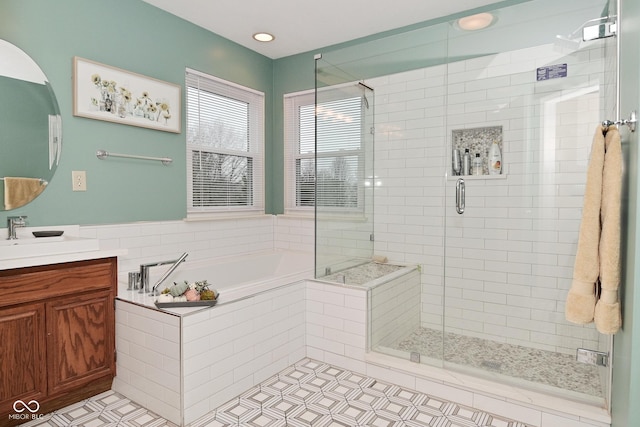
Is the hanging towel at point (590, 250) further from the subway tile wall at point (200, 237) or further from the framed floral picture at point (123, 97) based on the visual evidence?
the framed floral picture at point (123, 97)

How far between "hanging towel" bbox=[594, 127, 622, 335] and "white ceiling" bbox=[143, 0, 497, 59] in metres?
1.87

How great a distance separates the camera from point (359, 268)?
9.83 feet

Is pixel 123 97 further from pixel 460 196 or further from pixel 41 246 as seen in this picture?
pixel 460 196

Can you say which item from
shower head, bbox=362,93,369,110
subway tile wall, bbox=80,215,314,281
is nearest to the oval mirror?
subway tile wall, bbox=80,215,314,281

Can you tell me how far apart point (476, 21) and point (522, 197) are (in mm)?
1160

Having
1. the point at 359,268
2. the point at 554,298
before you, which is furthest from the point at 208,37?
the point at 554,298

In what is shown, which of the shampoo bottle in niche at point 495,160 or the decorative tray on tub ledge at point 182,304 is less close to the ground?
the shampoo bottle in niche at point 495,160

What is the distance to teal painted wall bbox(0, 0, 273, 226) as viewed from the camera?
2.31 m

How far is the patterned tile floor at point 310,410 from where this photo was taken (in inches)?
79.0

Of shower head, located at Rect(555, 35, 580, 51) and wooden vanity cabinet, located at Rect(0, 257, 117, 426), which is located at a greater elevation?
shower head, located at Rect(555, 35, 580, 51)

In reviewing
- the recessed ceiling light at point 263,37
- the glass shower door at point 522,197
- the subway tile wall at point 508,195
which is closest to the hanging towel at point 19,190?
the recessed ceiling light at point 263,37

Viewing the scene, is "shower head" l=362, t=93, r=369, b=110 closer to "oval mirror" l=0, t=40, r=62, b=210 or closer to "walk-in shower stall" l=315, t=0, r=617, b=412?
"walk-in shower stall" l=315, t=0, r=617, b=412

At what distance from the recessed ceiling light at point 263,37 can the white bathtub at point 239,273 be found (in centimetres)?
197

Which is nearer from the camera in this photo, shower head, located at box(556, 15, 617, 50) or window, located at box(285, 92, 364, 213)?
shower head, located at box(556, 15, 617, 50)
